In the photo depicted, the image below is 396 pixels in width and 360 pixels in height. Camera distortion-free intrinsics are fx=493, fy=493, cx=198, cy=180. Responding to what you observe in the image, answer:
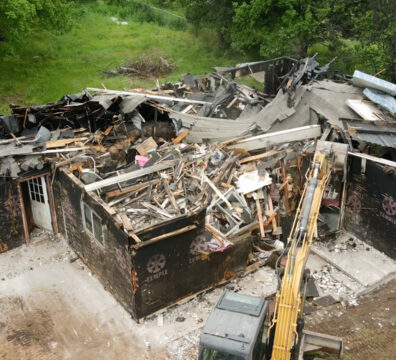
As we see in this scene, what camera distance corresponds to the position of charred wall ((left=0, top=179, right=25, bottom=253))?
15.3m

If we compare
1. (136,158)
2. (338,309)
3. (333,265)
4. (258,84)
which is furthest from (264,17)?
(338,309)

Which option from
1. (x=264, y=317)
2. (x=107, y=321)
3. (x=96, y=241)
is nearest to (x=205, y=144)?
(x=96, y=241)

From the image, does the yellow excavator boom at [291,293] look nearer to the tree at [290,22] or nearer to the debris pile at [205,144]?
the debris pile at [205,144]

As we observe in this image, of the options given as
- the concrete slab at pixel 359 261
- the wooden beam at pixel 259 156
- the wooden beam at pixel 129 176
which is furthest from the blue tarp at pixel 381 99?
the wooden beam at pixel 129 176

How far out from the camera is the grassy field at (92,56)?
27.7m

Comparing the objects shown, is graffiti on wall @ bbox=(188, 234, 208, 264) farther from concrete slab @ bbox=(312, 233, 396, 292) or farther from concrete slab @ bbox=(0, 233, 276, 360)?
concrete slab @ bbox=(312, 233, 396, 292)

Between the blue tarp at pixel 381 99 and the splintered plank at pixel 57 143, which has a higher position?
the blue tarp at pixel 381 99

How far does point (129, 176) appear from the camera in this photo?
1480 cm

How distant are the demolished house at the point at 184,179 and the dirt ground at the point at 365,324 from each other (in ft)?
6.87

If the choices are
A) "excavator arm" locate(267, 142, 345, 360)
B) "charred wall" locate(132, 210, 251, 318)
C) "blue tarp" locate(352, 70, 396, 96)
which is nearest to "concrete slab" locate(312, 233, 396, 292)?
"charred wall" locate(132, 210, 251, 318)

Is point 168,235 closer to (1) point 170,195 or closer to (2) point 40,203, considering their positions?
(1) point 170,195

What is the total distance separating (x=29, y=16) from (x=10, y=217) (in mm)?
10798

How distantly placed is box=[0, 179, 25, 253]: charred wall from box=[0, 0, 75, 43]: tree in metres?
9.25

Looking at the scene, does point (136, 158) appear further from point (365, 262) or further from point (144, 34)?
point (144, 34)
